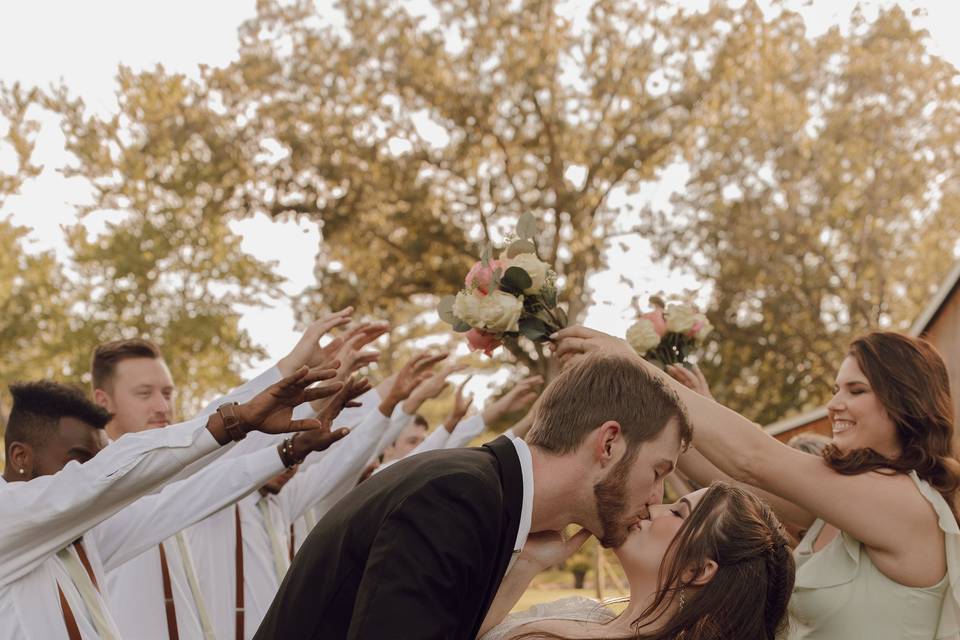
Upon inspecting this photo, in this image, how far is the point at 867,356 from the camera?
13.8 feet

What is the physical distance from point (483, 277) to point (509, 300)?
190 mm

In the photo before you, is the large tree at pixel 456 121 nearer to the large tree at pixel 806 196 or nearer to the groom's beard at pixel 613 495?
the large tree at pixel 806 196

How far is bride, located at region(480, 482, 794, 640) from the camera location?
330 cm

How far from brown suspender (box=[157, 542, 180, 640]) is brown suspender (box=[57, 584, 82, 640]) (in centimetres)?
170

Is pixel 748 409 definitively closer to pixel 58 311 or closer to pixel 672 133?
pixel 672 133

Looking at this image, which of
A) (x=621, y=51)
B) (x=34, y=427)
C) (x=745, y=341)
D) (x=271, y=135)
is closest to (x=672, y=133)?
(x=621, y=51)

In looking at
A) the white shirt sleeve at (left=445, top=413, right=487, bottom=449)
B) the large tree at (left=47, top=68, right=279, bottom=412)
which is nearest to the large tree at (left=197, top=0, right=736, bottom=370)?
the large tree at (left=47, top=68, right=279, bottom=412)

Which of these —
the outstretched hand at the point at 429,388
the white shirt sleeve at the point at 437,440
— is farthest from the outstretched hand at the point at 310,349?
the white shirt sleeve at the point at 437,440

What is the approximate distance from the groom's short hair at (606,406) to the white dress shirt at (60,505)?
3.86 ft

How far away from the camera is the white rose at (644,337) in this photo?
17.0 ft

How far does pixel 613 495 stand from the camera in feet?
9.80

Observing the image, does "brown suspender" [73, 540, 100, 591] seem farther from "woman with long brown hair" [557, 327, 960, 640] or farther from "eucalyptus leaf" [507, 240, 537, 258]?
"eucalyptus leaf" [507, 240, 537, 258]

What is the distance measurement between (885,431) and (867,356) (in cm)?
28

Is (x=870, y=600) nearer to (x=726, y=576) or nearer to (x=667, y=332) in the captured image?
(x=726, y=576)
